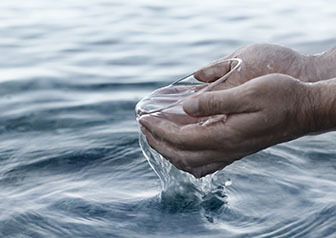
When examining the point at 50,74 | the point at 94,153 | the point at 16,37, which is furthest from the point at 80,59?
the point at 94,153

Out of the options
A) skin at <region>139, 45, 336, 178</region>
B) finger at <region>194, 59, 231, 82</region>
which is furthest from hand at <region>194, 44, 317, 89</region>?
skin at <region>139, 45, 336, 178</region>

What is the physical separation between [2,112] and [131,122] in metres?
0.96

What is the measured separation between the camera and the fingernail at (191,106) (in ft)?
7.96

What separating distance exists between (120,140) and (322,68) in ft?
4.72

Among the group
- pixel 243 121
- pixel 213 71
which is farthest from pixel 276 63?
pixel 243 121

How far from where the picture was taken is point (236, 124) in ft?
8.11

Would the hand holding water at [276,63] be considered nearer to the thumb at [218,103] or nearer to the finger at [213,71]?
the finger at [213,71]

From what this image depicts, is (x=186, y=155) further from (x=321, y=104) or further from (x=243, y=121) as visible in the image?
(x=321, y=104)

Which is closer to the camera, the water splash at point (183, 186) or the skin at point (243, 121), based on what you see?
the skin at point (243, 121)

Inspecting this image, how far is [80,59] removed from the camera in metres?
5.90

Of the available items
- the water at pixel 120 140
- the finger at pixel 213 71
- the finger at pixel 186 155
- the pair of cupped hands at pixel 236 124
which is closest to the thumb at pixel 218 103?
the pair of cupped hands at pixel 236 124

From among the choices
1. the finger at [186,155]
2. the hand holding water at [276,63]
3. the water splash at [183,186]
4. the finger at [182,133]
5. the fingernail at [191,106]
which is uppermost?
the fingernail at [191,106]

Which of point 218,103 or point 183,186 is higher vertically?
point 218,103

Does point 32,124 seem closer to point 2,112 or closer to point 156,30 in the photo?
point 2,112
